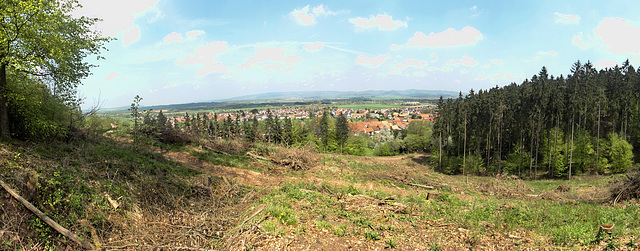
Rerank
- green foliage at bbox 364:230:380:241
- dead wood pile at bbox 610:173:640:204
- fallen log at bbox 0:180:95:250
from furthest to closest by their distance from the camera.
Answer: dead wood pile at bbox 610:173:640:204
green foliage at bbox 364:230:380:241
fallen log at bbox 0:180:95:250

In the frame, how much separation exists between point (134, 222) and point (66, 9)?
34.2 feet

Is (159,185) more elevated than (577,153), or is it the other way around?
(159,185)

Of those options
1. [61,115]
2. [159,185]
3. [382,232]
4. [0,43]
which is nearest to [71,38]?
[0,43]

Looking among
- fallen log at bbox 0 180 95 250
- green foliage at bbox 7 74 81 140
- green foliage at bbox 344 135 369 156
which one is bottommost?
green foliage at bbox 344 135 369 156

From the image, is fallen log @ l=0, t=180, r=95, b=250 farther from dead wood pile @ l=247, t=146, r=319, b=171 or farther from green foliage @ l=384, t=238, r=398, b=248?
dead wood pile @ l=247, t=146, r=319, b=171

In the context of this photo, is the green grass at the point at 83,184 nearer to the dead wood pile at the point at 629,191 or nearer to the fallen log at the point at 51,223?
the fallen log at the point at 51,223

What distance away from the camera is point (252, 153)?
64.3ft

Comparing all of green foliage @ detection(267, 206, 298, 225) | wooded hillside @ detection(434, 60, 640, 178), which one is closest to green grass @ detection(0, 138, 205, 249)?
green foliage @ detection(267, 206, 298, 225)

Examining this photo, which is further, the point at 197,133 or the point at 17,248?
the point at 197,133

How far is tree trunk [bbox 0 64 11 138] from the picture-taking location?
9.94 m

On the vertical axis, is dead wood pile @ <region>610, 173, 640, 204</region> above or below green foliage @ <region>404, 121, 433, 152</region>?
above

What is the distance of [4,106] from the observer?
400 inches

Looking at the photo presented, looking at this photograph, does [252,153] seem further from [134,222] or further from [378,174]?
[134,222]

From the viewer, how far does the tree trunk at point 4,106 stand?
32.6ft
